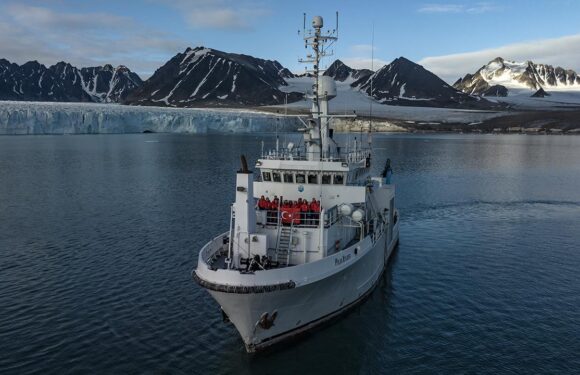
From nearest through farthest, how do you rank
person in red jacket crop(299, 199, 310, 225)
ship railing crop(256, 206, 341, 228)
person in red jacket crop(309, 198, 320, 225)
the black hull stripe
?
the black hull stripe, ship railing crop(256, 206, 341, 228), person in red jacket crop(299, 199, 310, 225), person in red jacket crop(309, 198, 320, 225)

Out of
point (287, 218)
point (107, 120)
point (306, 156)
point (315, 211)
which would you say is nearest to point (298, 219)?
point (287, 218)

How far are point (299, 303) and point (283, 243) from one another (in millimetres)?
3369

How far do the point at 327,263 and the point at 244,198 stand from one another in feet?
15.1

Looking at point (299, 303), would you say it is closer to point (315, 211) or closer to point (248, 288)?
point (248, 288)

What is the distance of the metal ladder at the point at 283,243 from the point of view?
21266mm

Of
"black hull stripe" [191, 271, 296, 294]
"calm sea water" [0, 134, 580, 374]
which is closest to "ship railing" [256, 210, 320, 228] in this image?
"black hull stripe" [191, 271, 296, 294]

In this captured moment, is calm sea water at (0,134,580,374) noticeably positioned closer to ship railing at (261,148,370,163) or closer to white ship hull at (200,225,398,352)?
white ship hull at (200,225,398,352)

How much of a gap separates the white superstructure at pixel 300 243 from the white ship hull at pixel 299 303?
49 mm

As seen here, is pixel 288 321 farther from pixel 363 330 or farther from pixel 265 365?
pixel 363 330

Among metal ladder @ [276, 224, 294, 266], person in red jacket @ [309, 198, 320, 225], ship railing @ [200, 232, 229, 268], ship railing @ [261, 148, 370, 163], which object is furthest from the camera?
ship railing @ [261, 148, 370, 163]

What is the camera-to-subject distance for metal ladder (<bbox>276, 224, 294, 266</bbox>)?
69.8ft

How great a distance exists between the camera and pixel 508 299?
24781 millimetres

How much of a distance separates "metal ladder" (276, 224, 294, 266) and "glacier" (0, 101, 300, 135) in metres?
95.0

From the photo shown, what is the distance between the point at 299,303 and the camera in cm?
1922
